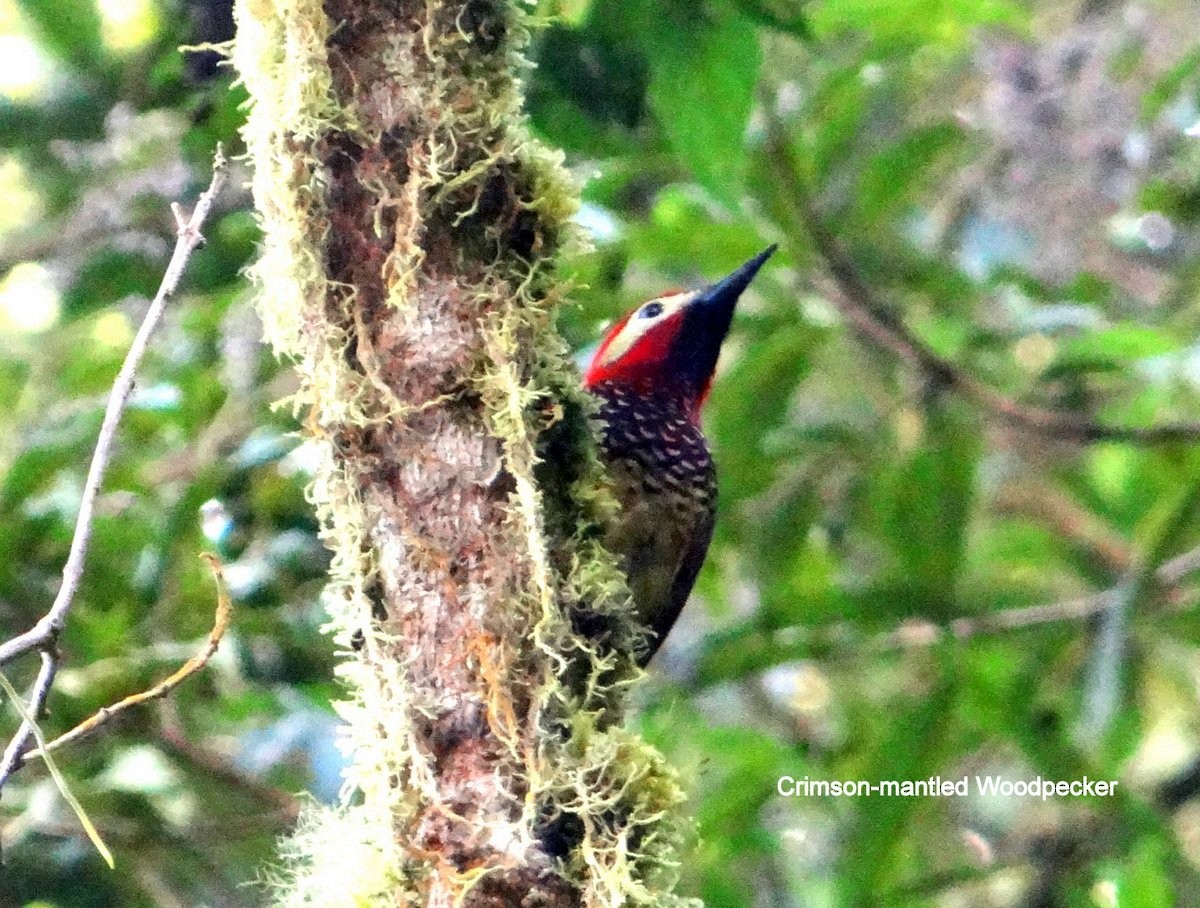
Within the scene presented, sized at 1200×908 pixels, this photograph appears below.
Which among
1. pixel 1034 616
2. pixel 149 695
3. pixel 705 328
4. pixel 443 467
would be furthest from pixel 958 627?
pixel 149 695

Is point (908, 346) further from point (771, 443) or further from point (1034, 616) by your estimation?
point (1034, 616)

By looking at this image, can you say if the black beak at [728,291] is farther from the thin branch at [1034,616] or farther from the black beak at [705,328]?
the thin branch at [1034,616]

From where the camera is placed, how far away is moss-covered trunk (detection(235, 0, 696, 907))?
1430 millimetres

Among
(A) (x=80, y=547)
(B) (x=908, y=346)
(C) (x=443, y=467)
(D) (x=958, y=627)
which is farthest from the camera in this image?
(D) (x=958, y=627)

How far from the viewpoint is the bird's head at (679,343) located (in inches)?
108

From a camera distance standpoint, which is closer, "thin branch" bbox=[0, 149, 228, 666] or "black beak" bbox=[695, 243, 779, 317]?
"thin branch" bbox=[0, 149, 228, 666]

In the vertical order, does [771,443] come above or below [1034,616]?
above

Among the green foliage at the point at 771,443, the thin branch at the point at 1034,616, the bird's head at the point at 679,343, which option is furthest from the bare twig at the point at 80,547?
the thin branch at the point at 1034,616

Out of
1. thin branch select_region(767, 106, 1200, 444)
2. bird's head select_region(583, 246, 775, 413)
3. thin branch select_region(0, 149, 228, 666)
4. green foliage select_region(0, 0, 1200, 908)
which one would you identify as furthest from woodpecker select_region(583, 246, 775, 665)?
thin branch select_region(0, 149, 228, 666)

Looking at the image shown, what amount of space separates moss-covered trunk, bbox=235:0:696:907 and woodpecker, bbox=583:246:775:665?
0.73 m

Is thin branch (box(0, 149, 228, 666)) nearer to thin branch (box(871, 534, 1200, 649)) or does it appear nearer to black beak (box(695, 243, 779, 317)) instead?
black beak (box(695, 243, 779, 317))

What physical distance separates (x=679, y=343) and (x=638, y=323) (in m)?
0.11

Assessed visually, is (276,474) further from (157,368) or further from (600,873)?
(600,873)

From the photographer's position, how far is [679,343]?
9.11 ft
